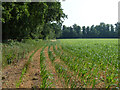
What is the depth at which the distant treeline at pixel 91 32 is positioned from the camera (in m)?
102

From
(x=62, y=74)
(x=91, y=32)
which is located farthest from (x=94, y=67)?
(x=91, y=32)

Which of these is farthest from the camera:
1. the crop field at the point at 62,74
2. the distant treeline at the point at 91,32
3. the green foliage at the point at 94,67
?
the distant treeline at the point at 91,32

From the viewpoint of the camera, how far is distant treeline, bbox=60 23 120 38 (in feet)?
336

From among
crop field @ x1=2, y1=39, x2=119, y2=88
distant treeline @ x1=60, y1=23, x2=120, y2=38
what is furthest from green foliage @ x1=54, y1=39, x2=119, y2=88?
distant treeline @ x1=60, y1=23, x2=120, y2=38

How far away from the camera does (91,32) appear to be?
10825 centimetres

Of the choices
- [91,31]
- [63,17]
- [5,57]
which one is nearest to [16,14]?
[5,57]

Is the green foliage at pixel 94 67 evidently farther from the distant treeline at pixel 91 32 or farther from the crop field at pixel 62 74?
the distant treeline at pixel 91 32

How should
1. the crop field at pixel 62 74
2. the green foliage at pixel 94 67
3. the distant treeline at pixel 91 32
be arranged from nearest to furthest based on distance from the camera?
the crop field at pixel 62 74 < the green foliage at pixel 94 67 < the distant treeline at pixel 91 32

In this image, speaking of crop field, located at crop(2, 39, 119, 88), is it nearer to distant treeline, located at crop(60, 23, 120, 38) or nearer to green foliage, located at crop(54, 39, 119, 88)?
green foliage, located at crop(54, 39, 119, 88)

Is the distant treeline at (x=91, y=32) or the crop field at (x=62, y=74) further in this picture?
the distant treeline at (x=91, y=32)

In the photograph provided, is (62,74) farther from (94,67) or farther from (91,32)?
(91,32)

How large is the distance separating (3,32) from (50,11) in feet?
20.8

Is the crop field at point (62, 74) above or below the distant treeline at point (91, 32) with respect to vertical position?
below

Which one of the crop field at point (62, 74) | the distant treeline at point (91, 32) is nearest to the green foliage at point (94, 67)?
the crop field at point (62, 74)
